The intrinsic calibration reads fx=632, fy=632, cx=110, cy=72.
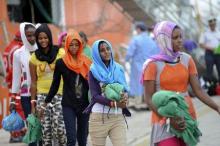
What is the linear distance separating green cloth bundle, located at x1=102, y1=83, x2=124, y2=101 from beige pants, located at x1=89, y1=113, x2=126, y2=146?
0.22m

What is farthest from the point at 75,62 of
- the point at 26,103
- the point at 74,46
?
the point at 26,103

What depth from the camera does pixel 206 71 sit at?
1468 cm

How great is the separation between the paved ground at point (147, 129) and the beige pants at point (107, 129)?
245 cm

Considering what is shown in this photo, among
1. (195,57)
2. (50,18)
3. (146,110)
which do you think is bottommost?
(146,110)

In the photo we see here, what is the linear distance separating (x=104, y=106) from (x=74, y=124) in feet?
2.72

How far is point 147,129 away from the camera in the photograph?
10.1 meters

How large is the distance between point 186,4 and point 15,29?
22.6 ft

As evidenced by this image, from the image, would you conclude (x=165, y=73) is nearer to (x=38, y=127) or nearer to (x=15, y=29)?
(x=38, y=127)

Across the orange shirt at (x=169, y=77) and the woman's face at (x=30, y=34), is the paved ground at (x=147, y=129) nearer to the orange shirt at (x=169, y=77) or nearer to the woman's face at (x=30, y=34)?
the woman's face at (x=30, y=34)

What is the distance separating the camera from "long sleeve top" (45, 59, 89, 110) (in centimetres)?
684

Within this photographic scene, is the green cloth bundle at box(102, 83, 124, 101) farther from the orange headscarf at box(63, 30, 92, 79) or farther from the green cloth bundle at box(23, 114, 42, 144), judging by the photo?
the green cloth bundle at box(23, 114, 42, 144)

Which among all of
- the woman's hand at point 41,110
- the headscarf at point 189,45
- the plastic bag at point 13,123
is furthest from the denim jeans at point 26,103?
the headscarf at point 189,45

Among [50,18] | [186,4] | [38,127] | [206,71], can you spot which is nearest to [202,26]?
[186,4]

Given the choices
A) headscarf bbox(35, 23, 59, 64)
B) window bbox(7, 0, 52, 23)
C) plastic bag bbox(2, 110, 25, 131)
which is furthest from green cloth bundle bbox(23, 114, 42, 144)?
window bbox(7, 0, 52, 23)
